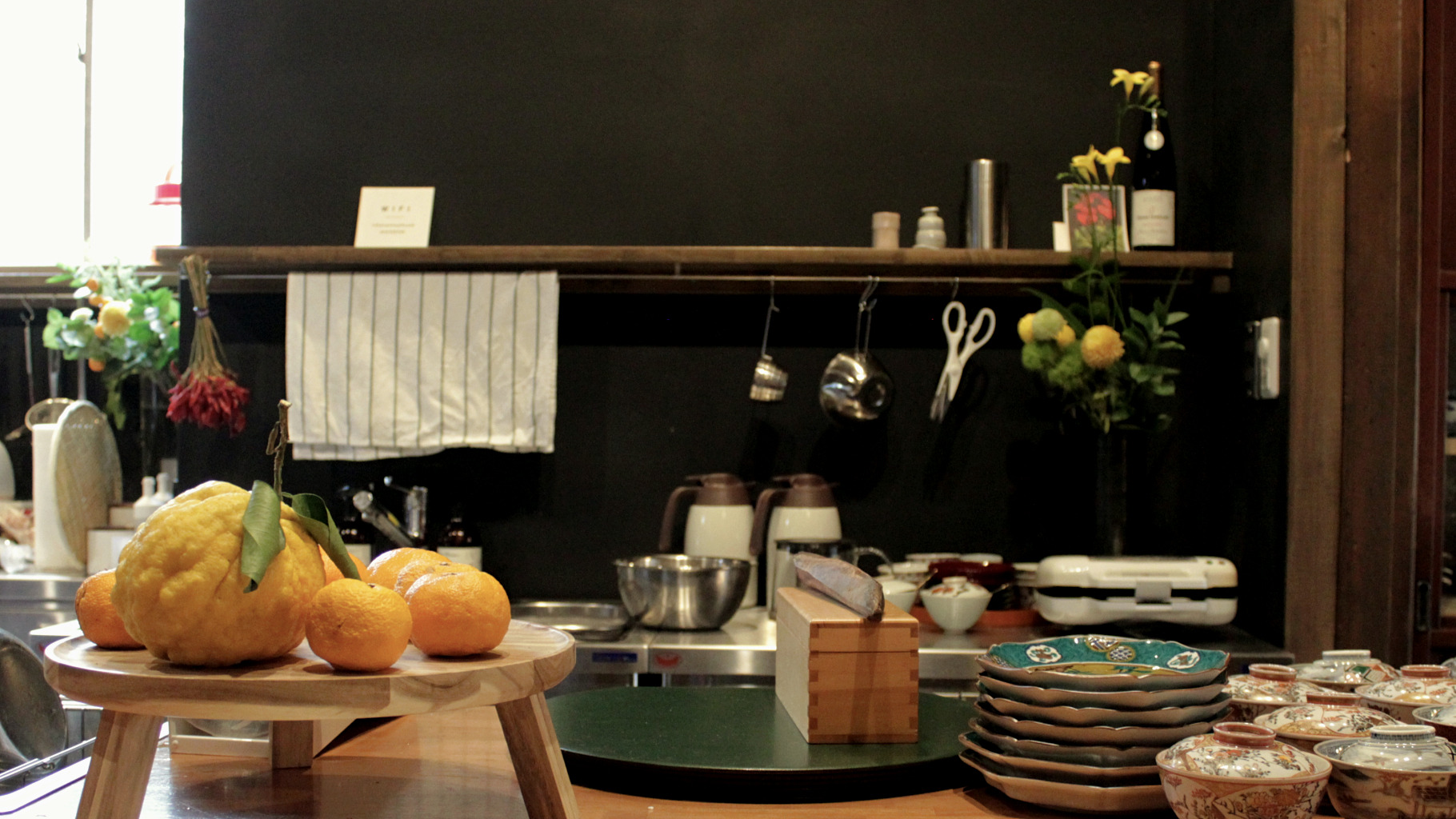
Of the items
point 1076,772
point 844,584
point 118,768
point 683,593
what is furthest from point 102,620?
point 683,593

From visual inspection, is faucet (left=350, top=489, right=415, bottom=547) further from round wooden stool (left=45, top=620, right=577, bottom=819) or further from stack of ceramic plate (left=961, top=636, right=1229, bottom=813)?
stack of ceramic plate (left=961, top=636, right=1229, bottom=813)

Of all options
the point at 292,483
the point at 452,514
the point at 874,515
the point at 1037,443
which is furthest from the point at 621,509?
the point at 1037,443

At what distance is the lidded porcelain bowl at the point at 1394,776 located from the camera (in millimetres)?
814

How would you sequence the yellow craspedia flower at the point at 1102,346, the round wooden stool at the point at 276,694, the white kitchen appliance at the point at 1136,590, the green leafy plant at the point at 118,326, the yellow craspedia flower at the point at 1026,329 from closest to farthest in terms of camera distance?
the round wooden stool at the point at 276,694 → the white kitchen appliance at the point at 1136,590 → the yellow craspedia flower at the point at 1102,346 → the yellow craspedia flower at the point at 1026,329 → the green leafy plant at the point at 118,326

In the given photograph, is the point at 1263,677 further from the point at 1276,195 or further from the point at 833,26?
the point at 833,26

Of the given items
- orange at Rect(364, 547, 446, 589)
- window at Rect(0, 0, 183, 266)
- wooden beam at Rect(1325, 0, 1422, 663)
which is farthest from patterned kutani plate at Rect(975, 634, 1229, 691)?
window at Rect(0, 0, 183, 266)

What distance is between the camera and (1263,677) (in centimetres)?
106

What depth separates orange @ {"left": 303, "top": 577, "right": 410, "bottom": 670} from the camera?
76 centimetres

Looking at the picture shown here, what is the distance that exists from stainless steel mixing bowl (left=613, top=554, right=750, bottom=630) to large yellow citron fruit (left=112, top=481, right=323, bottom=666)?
1.62m

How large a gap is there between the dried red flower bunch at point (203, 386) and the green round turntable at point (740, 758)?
1754 millimetres

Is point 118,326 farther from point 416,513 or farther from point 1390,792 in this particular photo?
point 1390,792

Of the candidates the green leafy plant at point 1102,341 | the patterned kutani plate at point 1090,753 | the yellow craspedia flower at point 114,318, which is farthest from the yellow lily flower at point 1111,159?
the yellow craspedia flower at point 114,318

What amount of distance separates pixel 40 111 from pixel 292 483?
1.46 metres

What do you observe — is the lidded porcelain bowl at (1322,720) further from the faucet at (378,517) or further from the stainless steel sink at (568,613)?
the faucet at (378,517)
